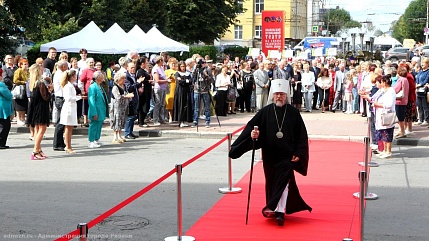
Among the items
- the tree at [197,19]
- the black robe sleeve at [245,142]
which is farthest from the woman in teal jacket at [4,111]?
the tree at [197,19]

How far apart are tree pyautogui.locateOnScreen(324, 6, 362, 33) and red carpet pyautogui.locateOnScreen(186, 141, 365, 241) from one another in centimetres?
10238

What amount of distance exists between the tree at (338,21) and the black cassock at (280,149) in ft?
346

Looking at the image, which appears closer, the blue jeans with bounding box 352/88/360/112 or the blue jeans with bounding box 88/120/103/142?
the blue jeans with bounding box 88/120/103/142

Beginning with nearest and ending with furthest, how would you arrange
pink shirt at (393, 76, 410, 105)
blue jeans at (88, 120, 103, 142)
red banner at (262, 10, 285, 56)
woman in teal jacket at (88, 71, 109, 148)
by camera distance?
woman in teal jacket at (88, 71, 109, 148)
blue jeans at (88, 120, 103, 142)
pink shirt at (393, 76, 410, 105)
red banner at (262, 10, 285, 56)

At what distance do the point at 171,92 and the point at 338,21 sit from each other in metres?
119

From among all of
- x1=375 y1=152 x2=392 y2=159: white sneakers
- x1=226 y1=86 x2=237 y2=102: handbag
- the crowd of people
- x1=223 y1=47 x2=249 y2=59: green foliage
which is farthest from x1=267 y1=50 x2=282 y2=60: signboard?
x1=223 y1=47 x2=249 y2=59: green foliage

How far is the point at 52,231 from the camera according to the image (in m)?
7.94

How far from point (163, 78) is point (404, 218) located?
10927mm

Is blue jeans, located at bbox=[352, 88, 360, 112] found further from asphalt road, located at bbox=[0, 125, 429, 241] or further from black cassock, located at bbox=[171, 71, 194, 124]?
asphalt road, located at bbox=[0, 125, 429, 241]

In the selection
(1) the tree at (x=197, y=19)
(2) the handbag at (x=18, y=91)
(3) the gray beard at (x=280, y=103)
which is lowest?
(2) the handbag at (x=18, y=91)

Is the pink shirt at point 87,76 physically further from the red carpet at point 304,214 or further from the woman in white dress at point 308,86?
the woman in white dress at point 308,86

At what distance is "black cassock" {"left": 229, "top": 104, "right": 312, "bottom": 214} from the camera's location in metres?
8.22

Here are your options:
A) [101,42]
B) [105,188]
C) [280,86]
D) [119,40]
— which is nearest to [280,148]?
[280,86]

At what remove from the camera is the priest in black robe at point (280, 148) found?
26.9 feet
